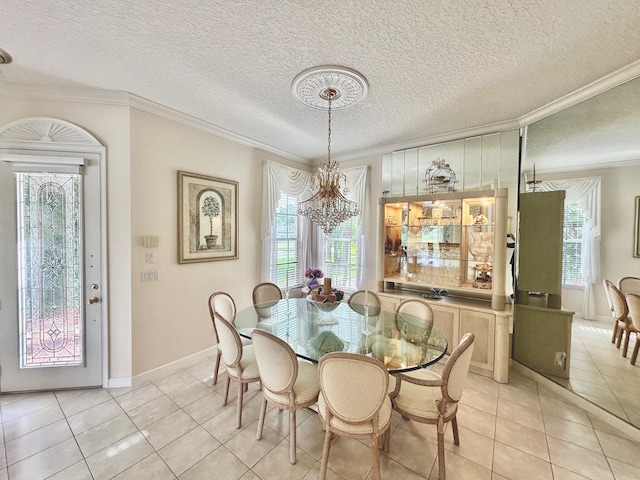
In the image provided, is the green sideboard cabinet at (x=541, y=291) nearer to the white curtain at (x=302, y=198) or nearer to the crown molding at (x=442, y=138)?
the crown molding at (x=442, y=138)

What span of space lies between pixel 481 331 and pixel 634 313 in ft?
3.88

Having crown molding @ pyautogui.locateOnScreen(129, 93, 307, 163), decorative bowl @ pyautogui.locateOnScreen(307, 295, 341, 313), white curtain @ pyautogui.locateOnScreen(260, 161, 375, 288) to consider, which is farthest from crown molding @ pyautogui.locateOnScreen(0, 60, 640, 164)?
decorative bowl @ pyautogui.locateOnScreen(307, 295, 341, 313)

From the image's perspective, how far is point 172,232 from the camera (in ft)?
9.70

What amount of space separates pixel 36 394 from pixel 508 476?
4.07 metres

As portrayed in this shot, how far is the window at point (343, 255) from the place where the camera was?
4.37m

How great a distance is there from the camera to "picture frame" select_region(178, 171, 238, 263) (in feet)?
9.89

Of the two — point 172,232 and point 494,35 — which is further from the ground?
point 494,35

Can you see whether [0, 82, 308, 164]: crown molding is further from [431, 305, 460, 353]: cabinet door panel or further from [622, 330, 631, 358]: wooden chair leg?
[622, 330, 631, 358]: wooden chair leg

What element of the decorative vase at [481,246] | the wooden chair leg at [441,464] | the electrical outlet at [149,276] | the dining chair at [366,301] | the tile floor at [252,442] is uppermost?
the decorative vase at [481,246]

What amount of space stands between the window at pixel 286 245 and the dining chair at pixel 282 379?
7.47 ft

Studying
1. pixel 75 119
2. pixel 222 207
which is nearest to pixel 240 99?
pixel 222 207

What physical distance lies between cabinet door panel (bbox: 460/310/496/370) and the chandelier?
73.7 inches

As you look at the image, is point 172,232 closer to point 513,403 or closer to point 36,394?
point 36,394

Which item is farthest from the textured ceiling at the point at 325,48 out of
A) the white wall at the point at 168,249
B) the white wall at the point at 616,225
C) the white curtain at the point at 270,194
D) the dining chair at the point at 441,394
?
the dining chair at the point at 441,394
